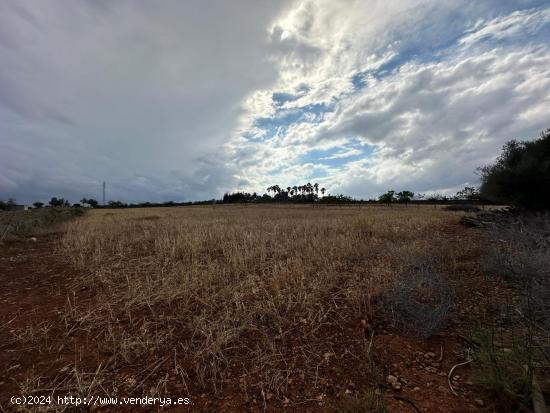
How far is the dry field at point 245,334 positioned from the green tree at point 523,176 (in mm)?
10650

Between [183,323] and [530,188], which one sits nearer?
[183,323]

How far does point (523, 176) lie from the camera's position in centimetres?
1499

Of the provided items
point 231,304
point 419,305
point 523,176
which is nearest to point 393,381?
point 419,305

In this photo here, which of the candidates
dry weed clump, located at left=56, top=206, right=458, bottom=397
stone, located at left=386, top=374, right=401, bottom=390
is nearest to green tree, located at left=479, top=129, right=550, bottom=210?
dry weed clump, located at left=56, top=206, right=458, bottom=397

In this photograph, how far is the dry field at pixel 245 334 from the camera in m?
3.11

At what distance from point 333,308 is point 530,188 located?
16247 mm

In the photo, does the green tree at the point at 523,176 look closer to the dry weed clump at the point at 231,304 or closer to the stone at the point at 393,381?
the dry weed clump at the point at 231,304

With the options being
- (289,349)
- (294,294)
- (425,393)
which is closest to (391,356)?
(425,393)

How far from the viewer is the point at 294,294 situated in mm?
5406

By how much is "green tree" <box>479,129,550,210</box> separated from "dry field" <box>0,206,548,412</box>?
34.9 feet

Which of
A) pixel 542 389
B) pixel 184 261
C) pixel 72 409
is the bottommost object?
pixel 72 409

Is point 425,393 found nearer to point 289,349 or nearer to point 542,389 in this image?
point 542,389

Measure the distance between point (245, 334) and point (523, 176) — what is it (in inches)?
687

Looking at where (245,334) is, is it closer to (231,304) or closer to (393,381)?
(231,304)
